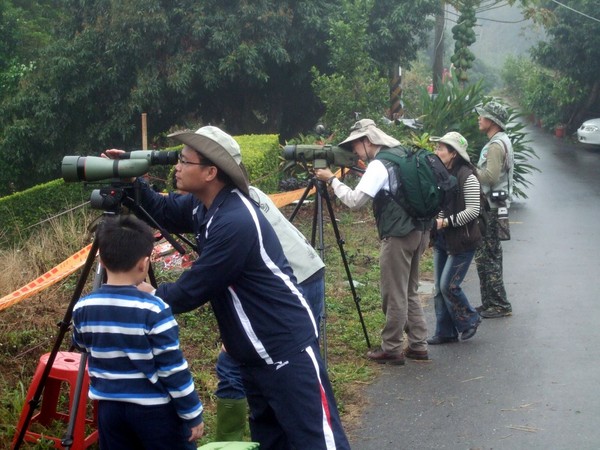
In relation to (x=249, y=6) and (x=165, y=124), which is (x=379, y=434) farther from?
(x=165, y=124)

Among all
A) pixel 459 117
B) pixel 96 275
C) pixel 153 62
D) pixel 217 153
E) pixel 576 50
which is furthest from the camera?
pixel 576 50

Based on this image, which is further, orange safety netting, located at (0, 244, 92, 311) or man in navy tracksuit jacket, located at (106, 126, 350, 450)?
orange safety netting, located at (0, 244, 92, 311)

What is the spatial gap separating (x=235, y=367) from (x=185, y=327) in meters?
2.36

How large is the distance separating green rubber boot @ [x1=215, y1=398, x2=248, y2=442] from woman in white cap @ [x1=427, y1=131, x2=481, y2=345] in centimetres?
287

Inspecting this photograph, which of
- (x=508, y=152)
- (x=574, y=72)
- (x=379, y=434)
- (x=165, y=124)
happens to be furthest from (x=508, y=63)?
(x=379, y=434)

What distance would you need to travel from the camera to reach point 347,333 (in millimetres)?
7637

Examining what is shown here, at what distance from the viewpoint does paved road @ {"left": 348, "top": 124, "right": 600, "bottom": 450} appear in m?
5.57

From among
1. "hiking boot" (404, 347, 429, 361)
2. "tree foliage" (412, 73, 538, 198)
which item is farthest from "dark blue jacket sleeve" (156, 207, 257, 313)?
"tree foliage" (412, 73, 538, 198)

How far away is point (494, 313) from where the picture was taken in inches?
331

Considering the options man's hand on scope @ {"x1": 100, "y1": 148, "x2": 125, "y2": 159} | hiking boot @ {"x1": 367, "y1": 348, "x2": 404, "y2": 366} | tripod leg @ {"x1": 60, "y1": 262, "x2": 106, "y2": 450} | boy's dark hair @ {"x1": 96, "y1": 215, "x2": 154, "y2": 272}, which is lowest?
hiking boot @ {"x1": 367, "y1": 348, "x2": 404, "y2": 366}

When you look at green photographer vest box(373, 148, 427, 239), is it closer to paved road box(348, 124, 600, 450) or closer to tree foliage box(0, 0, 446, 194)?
paved road box(348, 124, 600, 450)

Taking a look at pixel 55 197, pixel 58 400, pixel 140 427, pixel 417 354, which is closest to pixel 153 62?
pixel 55 197

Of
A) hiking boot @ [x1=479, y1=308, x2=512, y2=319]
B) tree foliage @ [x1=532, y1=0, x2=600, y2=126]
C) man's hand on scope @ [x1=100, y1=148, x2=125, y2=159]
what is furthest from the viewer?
tree foliage @ [x1=532, y1=0, x2=600, y2=126]

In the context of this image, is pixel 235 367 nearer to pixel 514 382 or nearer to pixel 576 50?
pixel 514 382
